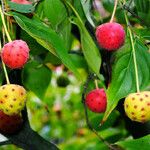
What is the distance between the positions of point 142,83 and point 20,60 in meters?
0.38

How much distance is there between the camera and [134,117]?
1.31 meters

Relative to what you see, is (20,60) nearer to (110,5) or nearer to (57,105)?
(110,5)

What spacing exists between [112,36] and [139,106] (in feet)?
0.70

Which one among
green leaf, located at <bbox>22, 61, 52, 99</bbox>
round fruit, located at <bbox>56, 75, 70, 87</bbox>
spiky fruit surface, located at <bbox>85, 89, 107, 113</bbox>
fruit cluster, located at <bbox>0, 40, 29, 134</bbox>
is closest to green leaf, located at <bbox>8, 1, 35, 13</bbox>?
fruit cluster, located at <bbox>0, 40, 29, 134</bbox>

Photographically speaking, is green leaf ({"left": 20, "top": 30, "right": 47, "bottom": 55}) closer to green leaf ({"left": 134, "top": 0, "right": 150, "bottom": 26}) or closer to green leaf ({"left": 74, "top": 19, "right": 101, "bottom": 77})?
green leaf ({"left": 74, "top": 19, "right": 101, "bottom": 77})

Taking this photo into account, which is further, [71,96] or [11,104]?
[71,96]

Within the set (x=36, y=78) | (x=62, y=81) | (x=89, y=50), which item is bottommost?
(x=62, y=81)

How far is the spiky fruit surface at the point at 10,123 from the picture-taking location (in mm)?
1616

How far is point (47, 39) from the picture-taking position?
121 cm

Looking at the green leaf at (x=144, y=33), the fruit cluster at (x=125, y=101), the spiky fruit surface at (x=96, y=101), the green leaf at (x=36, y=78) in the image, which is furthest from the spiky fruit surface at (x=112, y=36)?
the green leaf at (x=36, y=78)

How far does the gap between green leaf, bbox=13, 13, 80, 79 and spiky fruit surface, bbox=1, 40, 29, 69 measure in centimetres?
4

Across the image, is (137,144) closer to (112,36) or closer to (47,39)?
(112,36)

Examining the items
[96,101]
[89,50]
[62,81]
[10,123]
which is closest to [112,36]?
[89,50]

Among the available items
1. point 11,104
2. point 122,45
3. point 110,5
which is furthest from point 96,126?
point 11,104
